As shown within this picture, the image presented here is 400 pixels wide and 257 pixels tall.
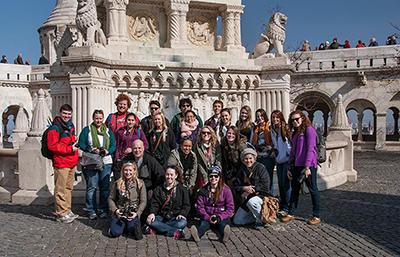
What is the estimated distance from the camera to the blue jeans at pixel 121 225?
6137 mm

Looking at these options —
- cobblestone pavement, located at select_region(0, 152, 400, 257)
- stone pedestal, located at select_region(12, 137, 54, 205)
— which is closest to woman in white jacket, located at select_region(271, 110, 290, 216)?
cobblestone pavement, located at select_region(0, 152, 400, 257)

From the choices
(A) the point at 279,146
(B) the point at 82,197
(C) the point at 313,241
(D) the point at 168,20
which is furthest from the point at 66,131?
(D) the point at 168,20

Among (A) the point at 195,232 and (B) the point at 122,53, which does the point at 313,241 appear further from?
(B) the point at 122,53

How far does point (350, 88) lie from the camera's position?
29.4 meters

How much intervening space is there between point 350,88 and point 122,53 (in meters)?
20.6

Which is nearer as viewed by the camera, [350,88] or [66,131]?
[66,131]

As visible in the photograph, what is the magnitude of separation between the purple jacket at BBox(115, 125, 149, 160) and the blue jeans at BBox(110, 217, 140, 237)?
4.28 feet

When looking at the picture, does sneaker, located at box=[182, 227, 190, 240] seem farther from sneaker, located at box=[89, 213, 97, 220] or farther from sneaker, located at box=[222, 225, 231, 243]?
sneaker, located at box=[89, 213, 97, 220]

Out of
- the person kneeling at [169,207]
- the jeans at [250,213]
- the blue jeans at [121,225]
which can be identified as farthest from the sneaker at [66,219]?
the jeans at [250,213]

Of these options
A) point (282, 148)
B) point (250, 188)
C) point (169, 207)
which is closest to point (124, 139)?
point (169, 207)

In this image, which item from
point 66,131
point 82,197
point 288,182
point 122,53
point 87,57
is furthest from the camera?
point 122,53

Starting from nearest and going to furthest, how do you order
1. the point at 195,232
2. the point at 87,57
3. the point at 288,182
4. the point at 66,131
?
the point at 195,232 < the point at 66,131 < the point at 288,182 < the point at 87,57

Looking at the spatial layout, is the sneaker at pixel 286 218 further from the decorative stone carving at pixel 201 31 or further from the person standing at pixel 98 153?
the decorative stone carving at pixel 201 31

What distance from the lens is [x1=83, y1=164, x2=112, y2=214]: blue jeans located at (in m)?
7.30
